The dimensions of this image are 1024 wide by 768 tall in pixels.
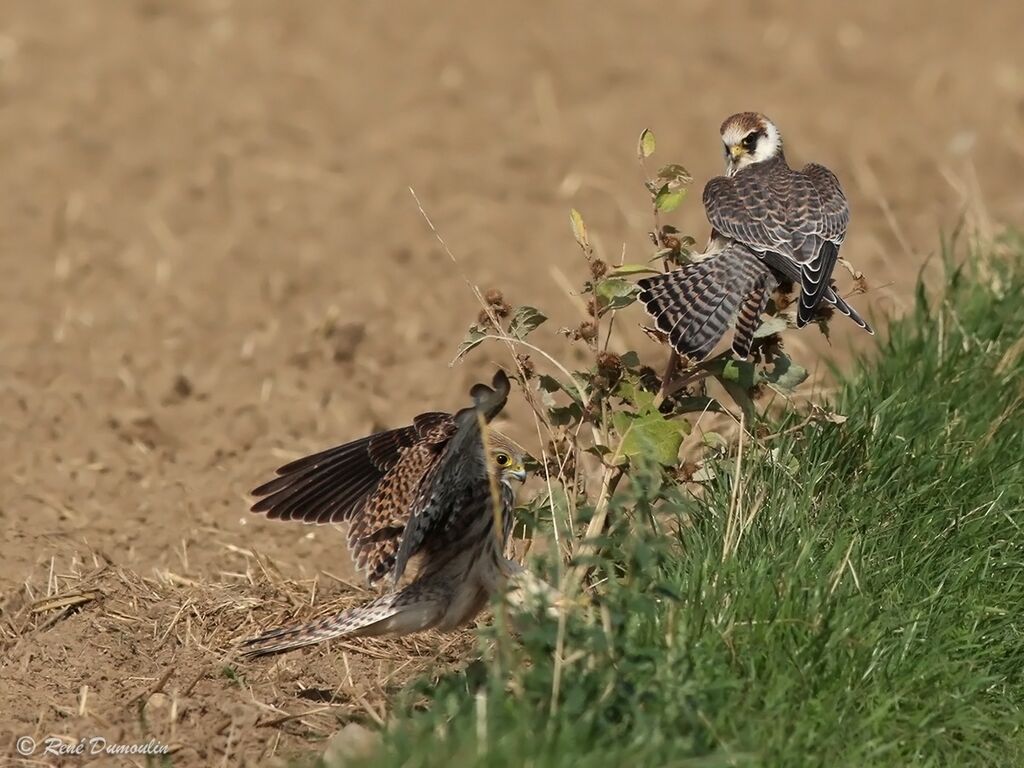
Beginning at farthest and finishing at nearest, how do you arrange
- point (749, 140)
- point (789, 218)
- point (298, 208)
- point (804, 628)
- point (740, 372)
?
point (298, 208) < point (749, 140) < point (789, 218) < point (740, 372) < point (804, 628)

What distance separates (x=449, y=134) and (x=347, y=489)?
231 inches

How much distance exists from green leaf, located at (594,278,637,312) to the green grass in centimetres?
71

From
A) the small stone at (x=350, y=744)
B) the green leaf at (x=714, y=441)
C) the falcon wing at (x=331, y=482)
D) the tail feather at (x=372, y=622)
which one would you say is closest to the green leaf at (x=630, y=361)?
the green leaf at (x=714, y=441)

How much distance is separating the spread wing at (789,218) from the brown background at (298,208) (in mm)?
1169

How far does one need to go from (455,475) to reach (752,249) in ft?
4.98

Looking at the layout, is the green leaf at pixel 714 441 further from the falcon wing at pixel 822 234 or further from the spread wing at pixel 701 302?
the falcon wing at pixel 822 234

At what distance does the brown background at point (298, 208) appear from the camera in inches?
273

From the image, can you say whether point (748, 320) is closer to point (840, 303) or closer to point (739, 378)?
point (739, 378)

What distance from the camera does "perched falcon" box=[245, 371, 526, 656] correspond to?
18.4 feet

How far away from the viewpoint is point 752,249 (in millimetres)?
6340

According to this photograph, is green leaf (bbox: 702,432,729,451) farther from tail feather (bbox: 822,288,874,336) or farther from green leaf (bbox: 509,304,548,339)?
green leaf (bbox: 509,304,548,339)

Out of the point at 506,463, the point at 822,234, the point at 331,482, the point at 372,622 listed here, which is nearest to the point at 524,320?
the point at 506,463

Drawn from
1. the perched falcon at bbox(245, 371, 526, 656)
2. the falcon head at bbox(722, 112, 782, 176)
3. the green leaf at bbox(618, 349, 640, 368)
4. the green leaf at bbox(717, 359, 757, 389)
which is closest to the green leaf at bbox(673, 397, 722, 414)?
the green leaf at bbox(717, 359, 757, 389)

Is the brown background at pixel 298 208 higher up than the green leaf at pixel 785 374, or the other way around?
the brown background at pixel 298 208
